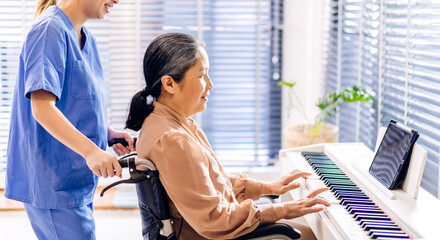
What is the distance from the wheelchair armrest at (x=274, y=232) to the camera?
1701 millimetres

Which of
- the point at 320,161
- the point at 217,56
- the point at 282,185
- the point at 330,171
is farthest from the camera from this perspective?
the point at 217,56

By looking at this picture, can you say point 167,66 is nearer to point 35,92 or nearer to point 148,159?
point 148,159

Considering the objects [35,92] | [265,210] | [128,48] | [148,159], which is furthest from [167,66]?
[128,48]

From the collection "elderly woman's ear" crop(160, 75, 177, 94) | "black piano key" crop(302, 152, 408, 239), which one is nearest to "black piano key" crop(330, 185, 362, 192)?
"black piano key" crop(302, 152, 408, 239)

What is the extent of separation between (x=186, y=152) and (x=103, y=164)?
0.25 meters

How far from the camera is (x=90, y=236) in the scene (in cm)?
193

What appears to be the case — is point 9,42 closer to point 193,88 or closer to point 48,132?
point 48,132

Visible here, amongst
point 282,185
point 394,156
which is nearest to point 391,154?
point 394,156

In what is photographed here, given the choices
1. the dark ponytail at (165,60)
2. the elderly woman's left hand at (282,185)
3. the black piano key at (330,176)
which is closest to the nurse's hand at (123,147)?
the dark ponytail at (165,60)

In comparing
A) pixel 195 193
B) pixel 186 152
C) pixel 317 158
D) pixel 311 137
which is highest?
pixel 186 152

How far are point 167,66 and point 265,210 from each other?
0.54m

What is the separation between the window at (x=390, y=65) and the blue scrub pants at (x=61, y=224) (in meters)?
1.41

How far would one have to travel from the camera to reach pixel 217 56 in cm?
431

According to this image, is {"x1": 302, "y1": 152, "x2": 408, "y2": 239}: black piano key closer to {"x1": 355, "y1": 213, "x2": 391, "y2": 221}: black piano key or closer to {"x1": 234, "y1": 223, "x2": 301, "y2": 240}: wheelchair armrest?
{"x1": 355, "y1": 213, "x2": 391, "y2": 221}: black piano key
